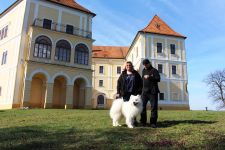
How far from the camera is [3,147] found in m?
5.50

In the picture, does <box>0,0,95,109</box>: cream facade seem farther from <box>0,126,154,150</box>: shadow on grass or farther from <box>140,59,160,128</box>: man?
<box>0,126,154,150</box>: shadow on grass

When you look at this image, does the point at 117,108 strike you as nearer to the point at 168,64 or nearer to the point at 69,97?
the point at 69,97

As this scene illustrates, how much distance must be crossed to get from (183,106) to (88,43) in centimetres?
1762

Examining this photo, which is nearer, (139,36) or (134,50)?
(139,36)

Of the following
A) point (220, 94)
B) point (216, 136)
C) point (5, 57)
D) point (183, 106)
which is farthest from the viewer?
point (220, 94)

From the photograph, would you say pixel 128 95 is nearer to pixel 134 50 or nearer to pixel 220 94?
pixel 134 50

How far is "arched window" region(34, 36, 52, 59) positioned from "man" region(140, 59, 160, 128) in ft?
68.9

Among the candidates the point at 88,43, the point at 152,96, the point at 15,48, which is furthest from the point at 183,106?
the point at 152,96

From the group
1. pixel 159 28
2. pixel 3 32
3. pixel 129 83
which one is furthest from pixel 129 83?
pixel 159 28

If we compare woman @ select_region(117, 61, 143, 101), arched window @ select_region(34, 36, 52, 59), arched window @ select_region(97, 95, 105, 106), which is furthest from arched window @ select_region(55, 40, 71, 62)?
arched window @ select_region(97, 95, 105, 106)

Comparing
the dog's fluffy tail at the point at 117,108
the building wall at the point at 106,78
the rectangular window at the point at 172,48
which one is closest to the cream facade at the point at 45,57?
the rectangular window at the point at 172,48

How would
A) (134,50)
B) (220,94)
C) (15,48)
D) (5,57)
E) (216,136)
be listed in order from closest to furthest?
(216,136) < (15,48) < (5,57) < (134,50) < (220,94)

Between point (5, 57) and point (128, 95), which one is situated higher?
point (5, 57)

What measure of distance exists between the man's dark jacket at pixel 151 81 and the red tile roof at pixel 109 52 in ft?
145
